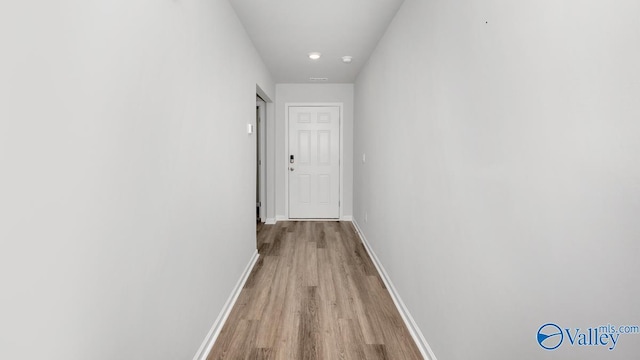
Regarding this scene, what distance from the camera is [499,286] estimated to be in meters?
1.27

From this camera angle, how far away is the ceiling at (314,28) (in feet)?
8.82

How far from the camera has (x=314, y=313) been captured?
8.51ft

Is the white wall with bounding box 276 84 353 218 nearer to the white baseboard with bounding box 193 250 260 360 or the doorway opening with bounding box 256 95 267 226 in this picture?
the doorway opening with bounding box 256 95 267 226

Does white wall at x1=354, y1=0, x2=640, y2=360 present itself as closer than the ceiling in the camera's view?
Yes

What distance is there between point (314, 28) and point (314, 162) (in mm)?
2936

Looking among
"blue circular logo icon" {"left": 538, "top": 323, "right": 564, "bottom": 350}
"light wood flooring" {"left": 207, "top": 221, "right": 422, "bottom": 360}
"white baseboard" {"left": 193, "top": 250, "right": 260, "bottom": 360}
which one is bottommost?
"light wood flooring" {"left": 207, "top": 221, "right": 422, "bottom": 360}

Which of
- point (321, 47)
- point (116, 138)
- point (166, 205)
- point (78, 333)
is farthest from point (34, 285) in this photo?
point (321, 47)

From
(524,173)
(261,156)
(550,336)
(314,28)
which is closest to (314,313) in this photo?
(550,336)

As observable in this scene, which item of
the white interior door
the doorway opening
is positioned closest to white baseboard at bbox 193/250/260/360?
the doorway opening

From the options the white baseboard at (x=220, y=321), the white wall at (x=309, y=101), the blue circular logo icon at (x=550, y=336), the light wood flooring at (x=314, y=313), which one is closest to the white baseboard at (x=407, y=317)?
the light wood flooring at (x=314, y=313)

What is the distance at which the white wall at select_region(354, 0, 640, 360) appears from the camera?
0.79m

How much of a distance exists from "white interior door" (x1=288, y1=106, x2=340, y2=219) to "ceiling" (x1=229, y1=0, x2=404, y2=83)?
4.30ft

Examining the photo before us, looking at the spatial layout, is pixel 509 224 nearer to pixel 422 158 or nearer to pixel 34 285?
pixel 422 158

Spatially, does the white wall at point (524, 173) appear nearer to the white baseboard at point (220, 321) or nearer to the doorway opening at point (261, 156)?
the white baseboard at point (220, 321)
